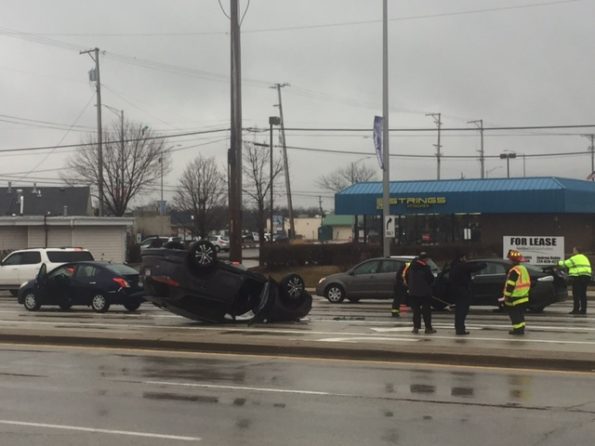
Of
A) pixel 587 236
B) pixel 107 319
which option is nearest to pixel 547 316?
pixel 107 319

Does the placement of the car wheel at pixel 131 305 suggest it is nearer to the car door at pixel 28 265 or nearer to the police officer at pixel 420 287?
the car door at pixel 28 265

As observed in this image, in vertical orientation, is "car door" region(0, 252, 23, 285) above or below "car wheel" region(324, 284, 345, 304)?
above

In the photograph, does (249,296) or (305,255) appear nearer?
(249,296)

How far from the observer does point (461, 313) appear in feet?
45.0

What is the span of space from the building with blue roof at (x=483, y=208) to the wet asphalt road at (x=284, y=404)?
33269 millimetres

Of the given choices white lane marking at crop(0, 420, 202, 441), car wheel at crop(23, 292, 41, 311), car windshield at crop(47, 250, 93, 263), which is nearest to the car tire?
car wheel at crop(23, 292, 41, 311)

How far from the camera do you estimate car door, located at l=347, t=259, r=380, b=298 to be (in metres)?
22.4

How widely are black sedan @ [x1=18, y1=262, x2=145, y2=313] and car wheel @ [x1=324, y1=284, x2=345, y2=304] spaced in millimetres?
6079

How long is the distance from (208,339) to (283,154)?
48871 mm

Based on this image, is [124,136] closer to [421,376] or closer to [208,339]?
[208,339]

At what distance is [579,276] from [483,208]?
2577cm

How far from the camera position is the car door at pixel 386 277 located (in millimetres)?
22016

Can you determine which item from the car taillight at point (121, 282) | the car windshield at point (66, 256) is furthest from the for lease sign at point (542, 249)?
the car windshield at point (66, 256)

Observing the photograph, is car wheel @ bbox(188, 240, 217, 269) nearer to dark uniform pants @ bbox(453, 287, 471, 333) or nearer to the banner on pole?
dark uniform pants @ bbox(453, 287, 471, 333)
